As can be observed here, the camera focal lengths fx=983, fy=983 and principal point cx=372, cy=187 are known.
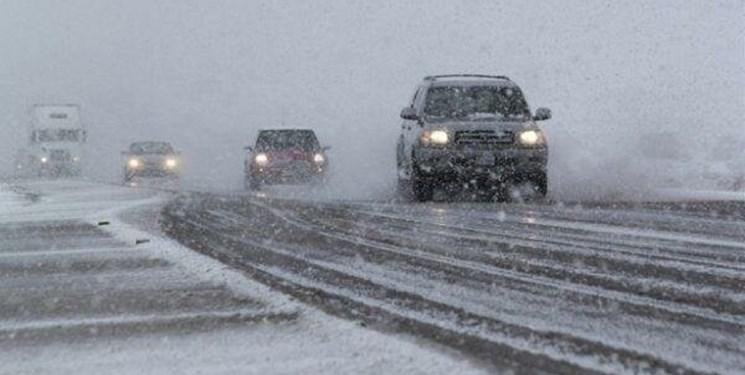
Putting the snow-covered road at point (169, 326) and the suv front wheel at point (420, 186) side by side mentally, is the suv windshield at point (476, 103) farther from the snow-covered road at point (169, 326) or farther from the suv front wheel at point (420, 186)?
the snow-covered road at point (169, 326)

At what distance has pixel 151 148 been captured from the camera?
33.3 meters

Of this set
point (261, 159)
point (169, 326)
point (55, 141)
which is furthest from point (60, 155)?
point (169, 326)

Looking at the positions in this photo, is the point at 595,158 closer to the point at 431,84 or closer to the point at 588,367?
the point at 431,84

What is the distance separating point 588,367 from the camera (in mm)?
3148

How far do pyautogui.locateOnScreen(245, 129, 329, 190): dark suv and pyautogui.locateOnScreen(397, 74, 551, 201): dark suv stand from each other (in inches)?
268

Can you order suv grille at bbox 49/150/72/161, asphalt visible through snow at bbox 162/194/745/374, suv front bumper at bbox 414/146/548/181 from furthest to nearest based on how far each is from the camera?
suv grille at bbox 49/150/72/161 < suv front bumper at bbox 414/146/548/181 < asphalt visible through snow at bbox 162/194/745/374

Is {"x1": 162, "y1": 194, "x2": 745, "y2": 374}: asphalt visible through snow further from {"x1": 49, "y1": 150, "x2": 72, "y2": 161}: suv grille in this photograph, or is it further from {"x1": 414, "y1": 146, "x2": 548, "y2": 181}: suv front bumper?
{"x1": 49, "y1": 150, "x2": 72, "y2": 161}: suv grille

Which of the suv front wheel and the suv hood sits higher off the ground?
the suv hood

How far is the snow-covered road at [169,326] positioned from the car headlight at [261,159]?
13.9 meters

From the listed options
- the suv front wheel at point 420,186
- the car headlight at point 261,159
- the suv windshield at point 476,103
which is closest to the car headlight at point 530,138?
the suv windshield at point 476,103

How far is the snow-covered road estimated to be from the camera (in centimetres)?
329

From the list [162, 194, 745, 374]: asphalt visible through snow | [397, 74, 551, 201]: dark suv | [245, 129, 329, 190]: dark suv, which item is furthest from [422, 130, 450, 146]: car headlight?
[245, 129, 329, 190]: dark suv

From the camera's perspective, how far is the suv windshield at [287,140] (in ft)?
71.2

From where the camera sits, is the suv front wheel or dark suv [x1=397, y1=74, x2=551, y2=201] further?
the suv front wheel
